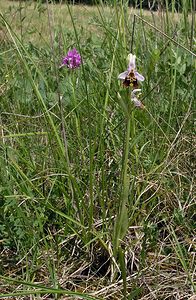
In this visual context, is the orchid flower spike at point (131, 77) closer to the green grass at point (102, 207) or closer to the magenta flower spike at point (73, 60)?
→ the green grass at point (102, 207)

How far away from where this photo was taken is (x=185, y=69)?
1504 millimetres

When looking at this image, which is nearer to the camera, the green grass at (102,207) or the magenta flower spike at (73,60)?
the green grass at (102,207)

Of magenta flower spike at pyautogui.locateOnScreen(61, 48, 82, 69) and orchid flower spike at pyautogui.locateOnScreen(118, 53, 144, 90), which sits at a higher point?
orchid flower spike at pyautogui.locateOnScreen(118, 53, 144, 90)

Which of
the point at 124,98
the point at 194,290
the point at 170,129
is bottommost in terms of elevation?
the point at 194,290

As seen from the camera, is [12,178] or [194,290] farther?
[12,178]

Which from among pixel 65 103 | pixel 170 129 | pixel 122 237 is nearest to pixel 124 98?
pixel 122 237

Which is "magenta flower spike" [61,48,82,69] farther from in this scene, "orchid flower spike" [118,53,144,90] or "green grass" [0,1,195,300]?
"orchid flower spike" [118,53,144,90]

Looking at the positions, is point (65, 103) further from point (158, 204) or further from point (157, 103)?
point (158, 204)

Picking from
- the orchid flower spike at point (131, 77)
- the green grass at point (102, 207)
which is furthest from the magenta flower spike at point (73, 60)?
the orchid flower spike at point (131, 77)

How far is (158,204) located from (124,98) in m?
0.28

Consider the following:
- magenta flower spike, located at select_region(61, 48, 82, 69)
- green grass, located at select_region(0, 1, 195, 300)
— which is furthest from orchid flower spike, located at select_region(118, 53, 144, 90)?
magenta flower spike, located at select_region(61, 48, 82, 69)

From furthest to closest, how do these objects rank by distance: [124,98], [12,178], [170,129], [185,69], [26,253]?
1. [185,69]
2. [170,129]
3. [12,178]
4. [26,253]
5. [124,98]

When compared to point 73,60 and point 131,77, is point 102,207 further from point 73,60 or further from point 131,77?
point 73,60

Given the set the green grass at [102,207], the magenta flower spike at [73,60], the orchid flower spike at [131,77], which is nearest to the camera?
the orchid flower spike at [131,77]
